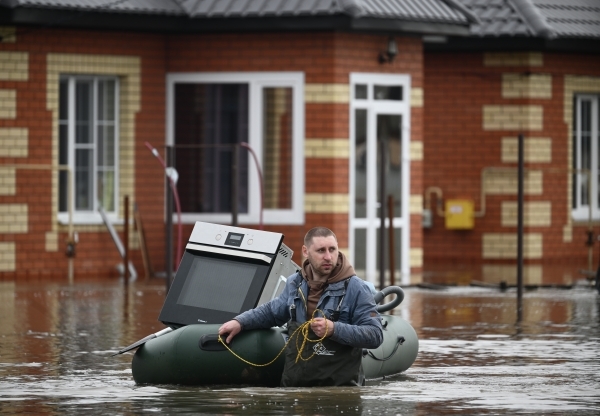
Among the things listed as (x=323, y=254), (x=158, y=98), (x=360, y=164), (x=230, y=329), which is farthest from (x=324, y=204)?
(x=323, y=254)

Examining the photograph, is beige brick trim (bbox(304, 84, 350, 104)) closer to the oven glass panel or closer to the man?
the oven glass panel

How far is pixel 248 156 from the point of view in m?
23.9

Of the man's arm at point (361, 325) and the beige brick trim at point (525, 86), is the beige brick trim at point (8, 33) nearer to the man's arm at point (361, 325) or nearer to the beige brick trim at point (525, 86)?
the beige brick trim at point (525, 86)

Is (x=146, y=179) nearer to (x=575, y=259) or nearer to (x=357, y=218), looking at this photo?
(x=357, y=218)

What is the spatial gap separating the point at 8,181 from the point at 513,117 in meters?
9.18

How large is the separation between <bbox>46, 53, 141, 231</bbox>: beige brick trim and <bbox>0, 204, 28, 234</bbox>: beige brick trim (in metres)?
0.46

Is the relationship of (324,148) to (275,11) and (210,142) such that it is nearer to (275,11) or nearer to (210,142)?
(210,142)

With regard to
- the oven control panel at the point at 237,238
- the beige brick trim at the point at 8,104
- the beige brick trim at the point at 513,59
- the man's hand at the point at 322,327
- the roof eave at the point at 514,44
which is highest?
the roof eave at the point at 514,44

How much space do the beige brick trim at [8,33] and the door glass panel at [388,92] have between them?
5357 millimetres

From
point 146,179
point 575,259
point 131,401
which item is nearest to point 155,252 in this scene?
point 146,179

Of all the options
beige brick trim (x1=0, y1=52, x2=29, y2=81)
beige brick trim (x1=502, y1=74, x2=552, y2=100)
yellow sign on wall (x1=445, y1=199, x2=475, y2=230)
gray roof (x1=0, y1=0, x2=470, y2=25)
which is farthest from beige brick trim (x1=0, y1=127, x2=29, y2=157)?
beige brick trim (x1=502, y1=74, x2=552, y2=100)

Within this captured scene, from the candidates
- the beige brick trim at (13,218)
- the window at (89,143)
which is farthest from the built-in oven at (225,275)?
the window at (89,143)

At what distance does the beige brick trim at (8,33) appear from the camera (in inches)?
886

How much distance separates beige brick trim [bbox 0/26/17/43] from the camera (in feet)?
73.8
